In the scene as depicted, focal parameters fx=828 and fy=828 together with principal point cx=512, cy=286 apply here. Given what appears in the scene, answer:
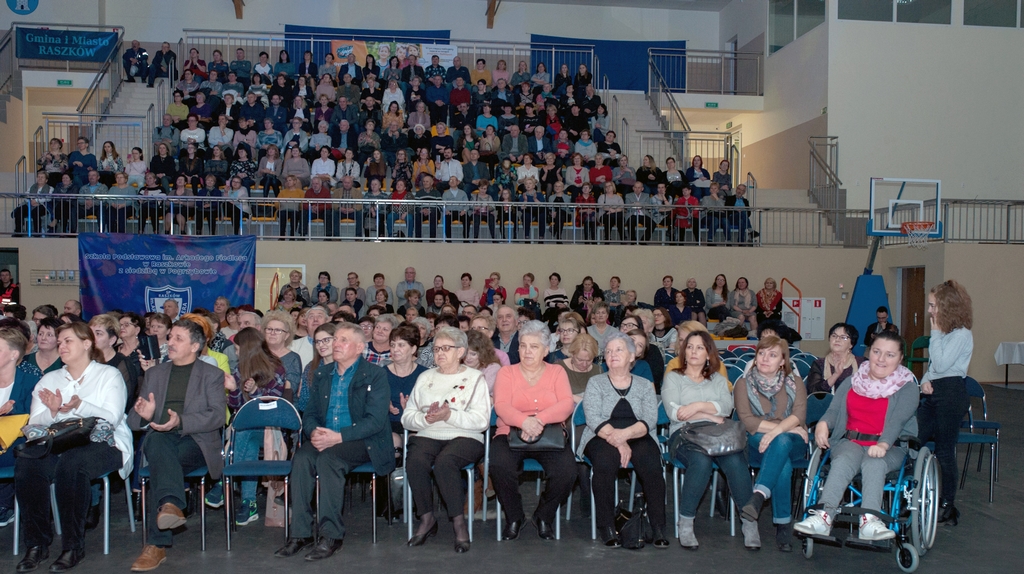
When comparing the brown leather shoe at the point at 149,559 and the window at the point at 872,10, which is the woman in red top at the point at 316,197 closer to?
the brown leather shoe at the point at 149,559

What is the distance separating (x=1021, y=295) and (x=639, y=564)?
11530 mm

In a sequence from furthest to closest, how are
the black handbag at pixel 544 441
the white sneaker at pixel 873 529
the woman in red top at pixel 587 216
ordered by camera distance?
1. the woman in red top at pixel 587 216
2. the black handbag at pixel 544 441
3. the white sneaker at pixel 873 529

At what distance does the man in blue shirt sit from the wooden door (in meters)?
11.3

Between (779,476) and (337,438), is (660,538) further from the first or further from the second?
(337,438)

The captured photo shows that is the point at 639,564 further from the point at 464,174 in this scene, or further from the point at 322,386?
the point at 464,174

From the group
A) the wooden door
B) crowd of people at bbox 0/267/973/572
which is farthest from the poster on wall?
crowd of people at bbox 0/267/973/572

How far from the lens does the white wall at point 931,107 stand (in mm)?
16141

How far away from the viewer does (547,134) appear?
1625 centimetres

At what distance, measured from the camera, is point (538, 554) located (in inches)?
190

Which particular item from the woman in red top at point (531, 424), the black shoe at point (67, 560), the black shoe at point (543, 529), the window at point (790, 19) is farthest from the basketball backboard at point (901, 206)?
the black shoe at point (67, 560)

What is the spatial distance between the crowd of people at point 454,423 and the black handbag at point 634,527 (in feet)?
0.27

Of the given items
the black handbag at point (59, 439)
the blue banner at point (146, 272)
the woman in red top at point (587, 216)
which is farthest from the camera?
the woman in red top at point (587, 216)

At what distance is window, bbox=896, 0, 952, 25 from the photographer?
53.1 ft

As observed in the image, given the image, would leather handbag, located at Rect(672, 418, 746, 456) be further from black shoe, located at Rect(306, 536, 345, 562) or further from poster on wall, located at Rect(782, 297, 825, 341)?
poster on wall, located at Rect(782, 297, 825, 341)
